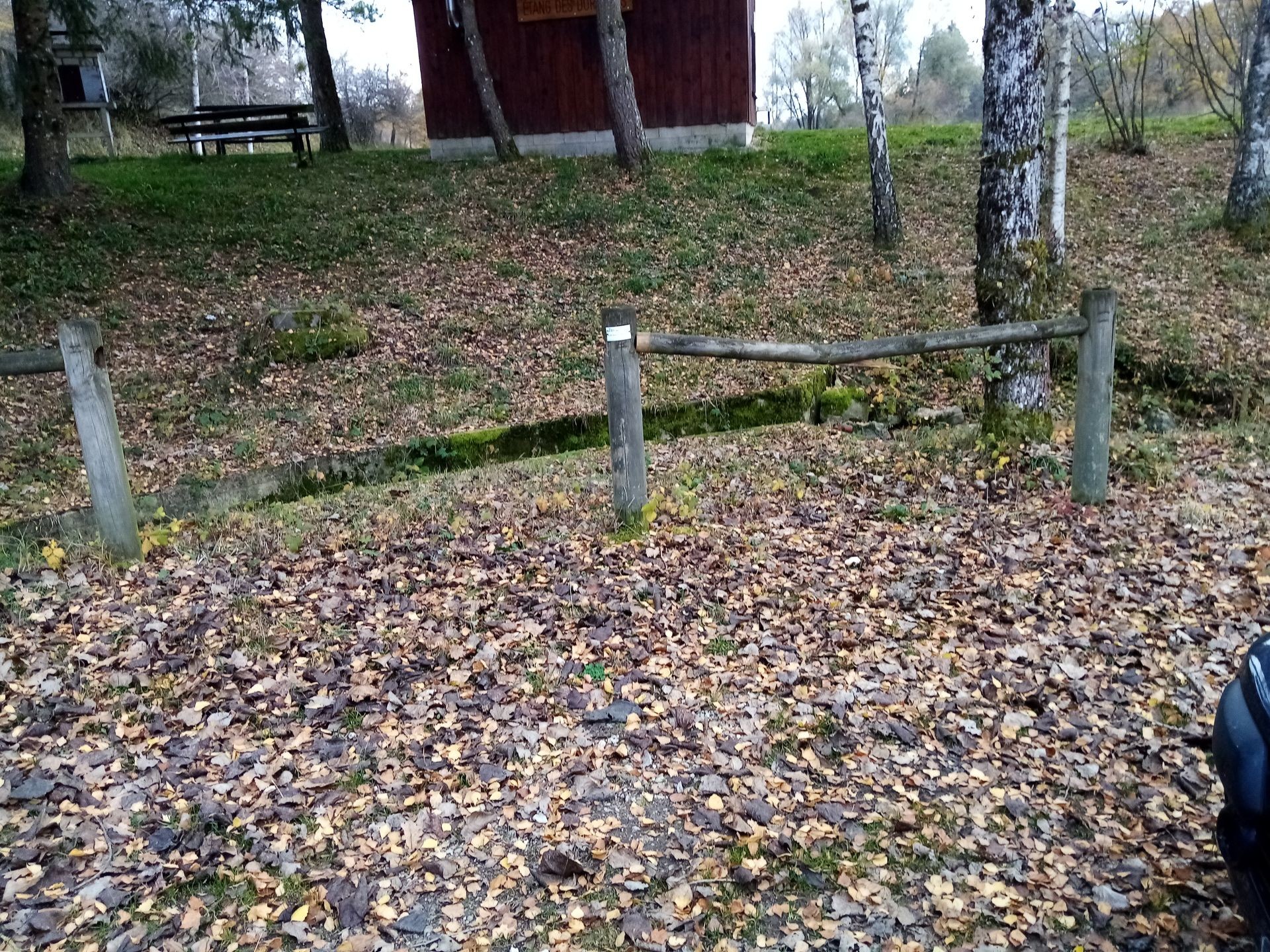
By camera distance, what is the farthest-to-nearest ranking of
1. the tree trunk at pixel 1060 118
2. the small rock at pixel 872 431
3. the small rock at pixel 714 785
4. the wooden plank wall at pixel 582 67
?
the wooden plank wall at pixel 582 67 < the tree trunk at pixel 1060 118 < the small rock at pixel 872 431 < the small rock at pixel 714 785

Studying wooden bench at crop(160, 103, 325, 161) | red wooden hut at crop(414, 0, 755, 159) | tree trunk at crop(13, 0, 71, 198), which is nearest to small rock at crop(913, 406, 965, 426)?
red wooden hut at crop(414, 0, 755, 159)

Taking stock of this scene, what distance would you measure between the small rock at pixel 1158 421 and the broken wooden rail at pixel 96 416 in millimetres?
8682

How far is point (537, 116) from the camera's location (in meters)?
19.9

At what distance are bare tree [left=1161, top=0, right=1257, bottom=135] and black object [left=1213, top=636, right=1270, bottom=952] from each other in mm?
14547

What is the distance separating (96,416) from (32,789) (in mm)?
2456

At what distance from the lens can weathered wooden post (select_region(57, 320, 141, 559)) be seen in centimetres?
499

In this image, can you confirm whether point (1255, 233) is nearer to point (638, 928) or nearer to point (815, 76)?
point (638, 928)

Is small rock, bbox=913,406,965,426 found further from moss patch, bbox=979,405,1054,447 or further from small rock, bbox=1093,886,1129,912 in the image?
small rock, bbox=1093,886,1129,912

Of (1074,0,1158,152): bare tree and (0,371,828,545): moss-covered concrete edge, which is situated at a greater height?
(1074,0,1158,152): bare tree

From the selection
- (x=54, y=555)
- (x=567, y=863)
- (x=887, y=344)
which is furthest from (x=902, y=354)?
(x=54, y=555)

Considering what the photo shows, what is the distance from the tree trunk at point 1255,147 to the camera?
12.3m

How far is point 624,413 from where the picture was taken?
536 cm

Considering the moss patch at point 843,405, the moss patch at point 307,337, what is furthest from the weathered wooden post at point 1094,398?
the moss patch at point 307,337

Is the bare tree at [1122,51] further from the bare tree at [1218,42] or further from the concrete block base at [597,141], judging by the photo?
the concrete block base at [597,141]
